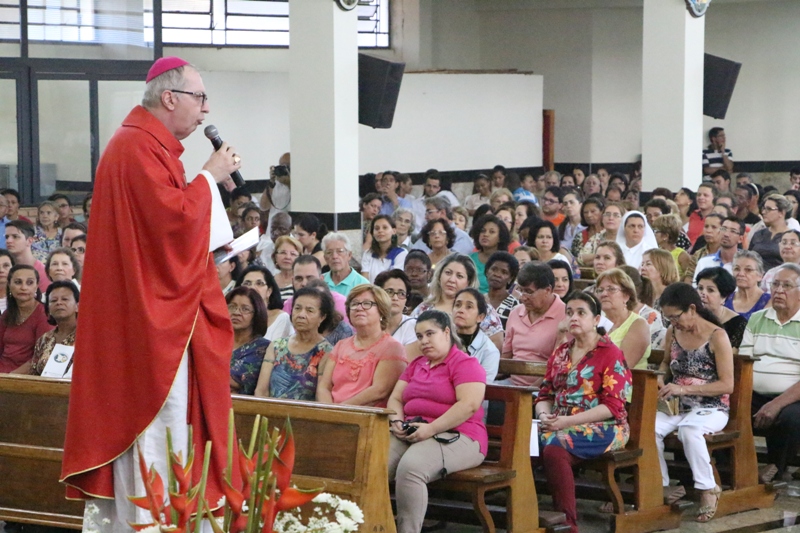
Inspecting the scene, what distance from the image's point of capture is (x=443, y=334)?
501 cm

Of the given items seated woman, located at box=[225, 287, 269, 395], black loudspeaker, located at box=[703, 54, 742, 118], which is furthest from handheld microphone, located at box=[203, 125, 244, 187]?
black loudspeaker, located at box=[703, 54, 742, 118]

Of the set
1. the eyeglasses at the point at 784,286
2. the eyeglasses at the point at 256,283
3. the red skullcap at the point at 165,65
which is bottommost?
the eyeglasses at the point at 256,283

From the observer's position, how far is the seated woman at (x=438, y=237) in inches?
333

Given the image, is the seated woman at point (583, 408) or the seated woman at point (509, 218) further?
the seated woman at point (509, 218)

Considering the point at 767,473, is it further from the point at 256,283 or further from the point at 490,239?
the point at 490,239

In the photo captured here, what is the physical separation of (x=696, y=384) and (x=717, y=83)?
745cm

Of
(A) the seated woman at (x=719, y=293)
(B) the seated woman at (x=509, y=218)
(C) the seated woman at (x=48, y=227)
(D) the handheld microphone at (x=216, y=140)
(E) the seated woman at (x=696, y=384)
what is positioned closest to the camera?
(D) the handheld microphone at (x=216, y=140)

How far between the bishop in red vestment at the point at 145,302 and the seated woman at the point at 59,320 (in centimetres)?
287

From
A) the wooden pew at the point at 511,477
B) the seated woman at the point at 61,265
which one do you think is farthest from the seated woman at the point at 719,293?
the seated woman at the point at 61,265

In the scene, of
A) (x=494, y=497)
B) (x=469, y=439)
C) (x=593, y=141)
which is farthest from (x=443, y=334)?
(x=593, y=141)

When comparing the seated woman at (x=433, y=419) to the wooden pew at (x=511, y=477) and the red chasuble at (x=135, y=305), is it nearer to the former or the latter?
the wooden pew at (x=511, y=477)

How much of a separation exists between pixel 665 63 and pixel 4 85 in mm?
6620

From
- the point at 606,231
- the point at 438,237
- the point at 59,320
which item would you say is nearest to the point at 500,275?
the point at 438,237

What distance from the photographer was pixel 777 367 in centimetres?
602
